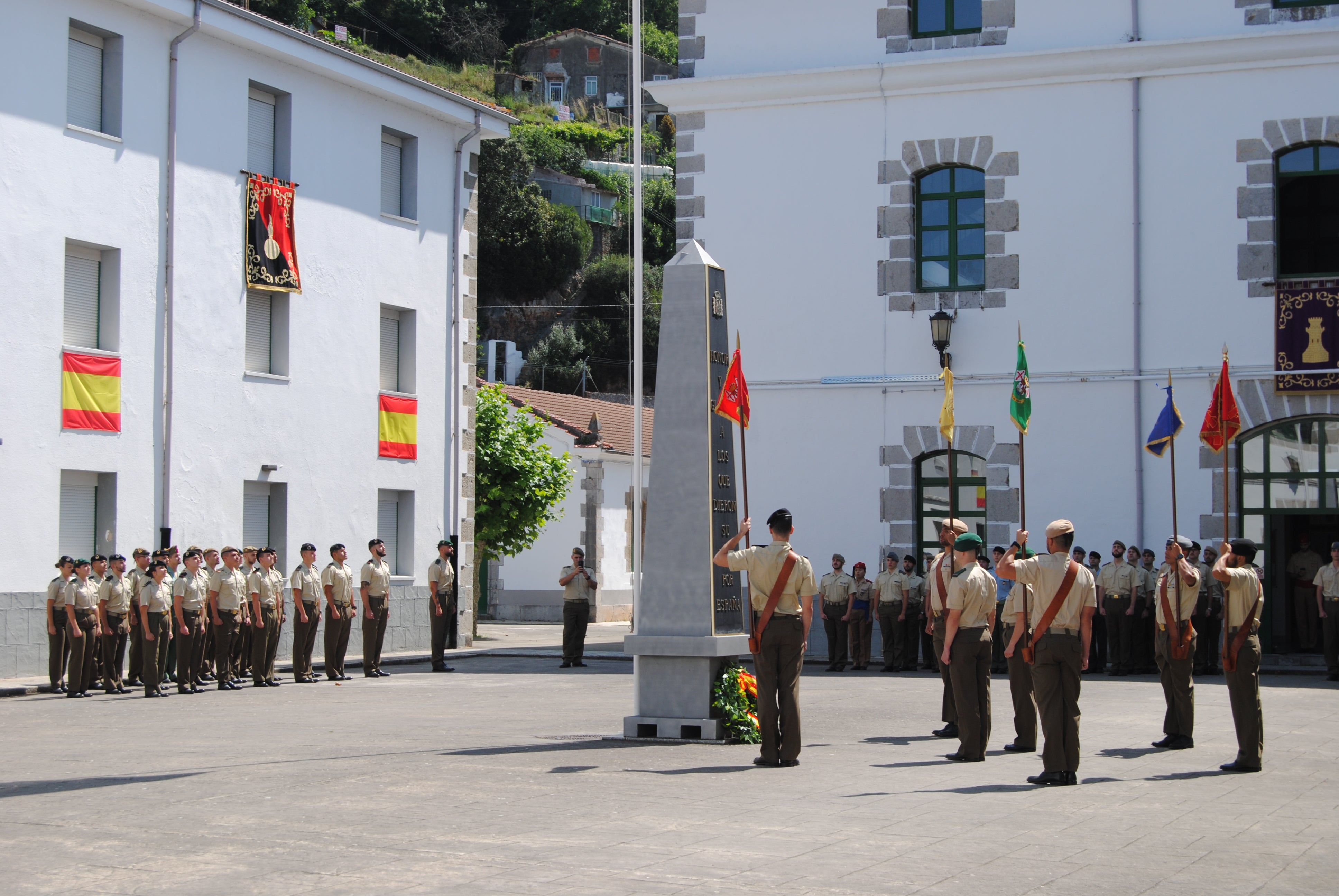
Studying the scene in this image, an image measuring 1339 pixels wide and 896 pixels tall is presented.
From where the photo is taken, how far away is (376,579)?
22031mm

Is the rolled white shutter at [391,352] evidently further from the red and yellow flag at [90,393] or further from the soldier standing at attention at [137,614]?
the soldier standing at attention at [137,614]

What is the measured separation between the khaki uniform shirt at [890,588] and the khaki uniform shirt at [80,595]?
34.7 ft

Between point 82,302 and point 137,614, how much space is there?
181 inches

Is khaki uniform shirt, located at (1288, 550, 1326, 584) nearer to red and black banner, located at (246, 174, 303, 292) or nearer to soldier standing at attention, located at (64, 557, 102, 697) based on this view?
red and black banner, located at (246, 174, 303, 292)

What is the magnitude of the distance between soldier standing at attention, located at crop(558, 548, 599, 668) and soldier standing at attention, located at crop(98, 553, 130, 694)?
22.1 feet

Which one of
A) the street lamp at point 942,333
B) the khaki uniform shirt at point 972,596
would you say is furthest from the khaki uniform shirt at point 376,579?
the khaki uniform shirt at point 972,596

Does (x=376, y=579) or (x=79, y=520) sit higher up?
(x=79, y=520)

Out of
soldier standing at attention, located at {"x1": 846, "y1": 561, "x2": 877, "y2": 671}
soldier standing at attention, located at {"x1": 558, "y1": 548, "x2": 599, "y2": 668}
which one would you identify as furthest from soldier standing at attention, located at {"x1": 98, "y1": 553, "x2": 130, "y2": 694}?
soldier standing at attention, located at {"x1": 846, "y1": 561, "x2": 877, "y2": 671}

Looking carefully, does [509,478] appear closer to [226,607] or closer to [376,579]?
[376,579]

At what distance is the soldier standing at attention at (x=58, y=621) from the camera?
1844cm

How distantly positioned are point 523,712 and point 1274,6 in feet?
47.9

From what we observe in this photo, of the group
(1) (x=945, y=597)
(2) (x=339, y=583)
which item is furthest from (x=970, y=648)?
(2) (x=339, y=583)

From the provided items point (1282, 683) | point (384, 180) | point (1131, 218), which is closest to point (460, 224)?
point (384, 180)

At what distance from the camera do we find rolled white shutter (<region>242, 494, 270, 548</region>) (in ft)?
76.7
